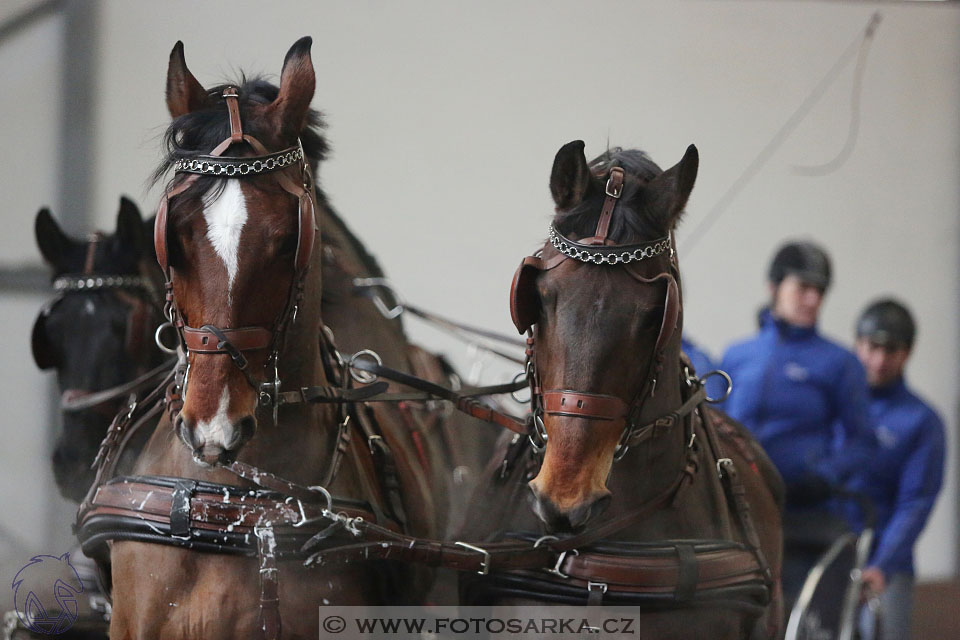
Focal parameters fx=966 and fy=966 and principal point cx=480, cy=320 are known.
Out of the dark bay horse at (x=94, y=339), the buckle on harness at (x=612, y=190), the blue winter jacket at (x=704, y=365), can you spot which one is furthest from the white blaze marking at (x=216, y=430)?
the blue winter jacket at (x=704, y=365)

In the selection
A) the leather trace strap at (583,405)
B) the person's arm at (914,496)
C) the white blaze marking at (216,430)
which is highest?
the leather trace strap at (583,405)

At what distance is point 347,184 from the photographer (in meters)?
3.84

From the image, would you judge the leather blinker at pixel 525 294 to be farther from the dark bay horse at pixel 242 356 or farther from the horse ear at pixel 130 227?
the horse ear at pixel 130 227

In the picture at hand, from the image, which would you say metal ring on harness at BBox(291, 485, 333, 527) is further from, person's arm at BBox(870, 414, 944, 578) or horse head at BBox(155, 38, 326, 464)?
person's arm at BBox(870, 414, 944, 578)

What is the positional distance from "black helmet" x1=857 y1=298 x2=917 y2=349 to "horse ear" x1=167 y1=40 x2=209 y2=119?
2989 mm

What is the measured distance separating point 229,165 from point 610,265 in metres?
0.64

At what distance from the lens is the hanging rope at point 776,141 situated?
4.61m

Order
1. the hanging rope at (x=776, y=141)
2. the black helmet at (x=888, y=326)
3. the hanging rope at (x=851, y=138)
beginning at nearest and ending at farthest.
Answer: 1. the black helmet at (x=888, y=326)
2. the hanging rope at (x=776, y=141)
3. the hanging rope at (x=851, y=138)

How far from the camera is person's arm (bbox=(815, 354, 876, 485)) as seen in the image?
3.29 meters

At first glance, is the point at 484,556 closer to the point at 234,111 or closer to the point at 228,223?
the point at 228,223

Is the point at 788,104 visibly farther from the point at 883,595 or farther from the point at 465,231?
the point at 883,595

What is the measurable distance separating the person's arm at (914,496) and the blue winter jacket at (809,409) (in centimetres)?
39

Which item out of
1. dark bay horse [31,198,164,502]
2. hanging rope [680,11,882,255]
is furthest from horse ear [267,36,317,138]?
hanging rope [680,11,882,255]

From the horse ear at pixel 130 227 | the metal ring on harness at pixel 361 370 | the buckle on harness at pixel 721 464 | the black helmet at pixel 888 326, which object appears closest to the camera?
the buckle on harness at pixel 721 464
